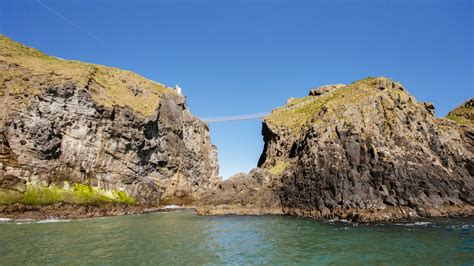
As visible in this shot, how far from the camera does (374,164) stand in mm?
51875

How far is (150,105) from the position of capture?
86.7 metres

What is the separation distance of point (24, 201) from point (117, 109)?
91.5 feet

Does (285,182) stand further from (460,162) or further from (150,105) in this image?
(150,105)

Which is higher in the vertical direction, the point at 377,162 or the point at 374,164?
the point at 377,162

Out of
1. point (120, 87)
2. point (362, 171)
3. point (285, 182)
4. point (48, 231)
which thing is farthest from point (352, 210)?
point (120, 87)

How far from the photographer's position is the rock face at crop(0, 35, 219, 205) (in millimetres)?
60469

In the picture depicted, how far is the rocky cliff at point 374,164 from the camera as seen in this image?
48.2 m

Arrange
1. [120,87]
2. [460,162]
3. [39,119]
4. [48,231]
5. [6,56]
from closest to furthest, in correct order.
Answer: [48,231] → [460,162] → [39,119] → [6,56] → [120,87]

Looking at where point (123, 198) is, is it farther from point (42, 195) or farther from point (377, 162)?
point (377, 162)

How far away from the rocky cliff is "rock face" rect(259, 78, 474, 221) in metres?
0.12

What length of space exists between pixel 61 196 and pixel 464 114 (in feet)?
262

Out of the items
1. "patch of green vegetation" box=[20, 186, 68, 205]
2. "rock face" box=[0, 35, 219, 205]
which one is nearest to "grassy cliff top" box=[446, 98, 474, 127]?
"rock face" box=[0, 35, 219, 205]

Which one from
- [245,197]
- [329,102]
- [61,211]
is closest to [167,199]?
[61,211]

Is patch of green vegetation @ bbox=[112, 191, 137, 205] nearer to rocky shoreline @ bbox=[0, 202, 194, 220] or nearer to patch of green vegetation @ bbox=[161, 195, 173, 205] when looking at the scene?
rocky shoreline @ bbox=[0, 202, 194, 220]
